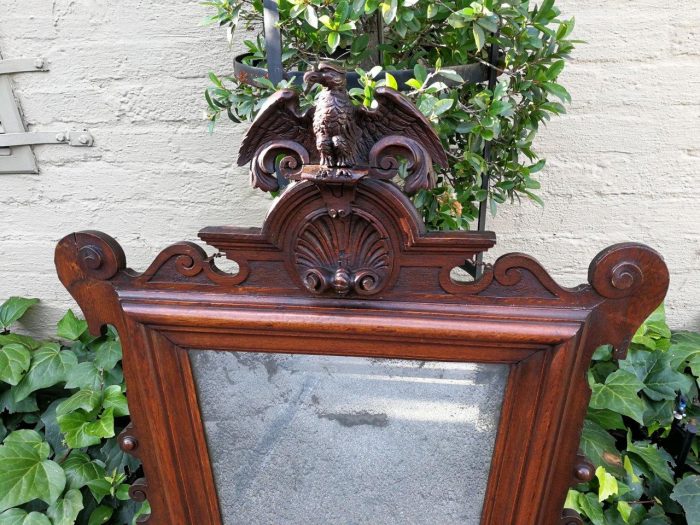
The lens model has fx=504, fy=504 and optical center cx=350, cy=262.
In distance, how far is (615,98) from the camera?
1170 mm

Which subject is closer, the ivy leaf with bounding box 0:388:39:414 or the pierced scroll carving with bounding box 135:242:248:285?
the pierced scroll carving with bounding box 135:242:248:285

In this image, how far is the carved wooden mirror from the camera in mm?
604

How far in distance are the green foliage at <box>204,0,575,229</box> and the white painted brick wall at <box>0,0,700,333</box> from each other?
0.40m

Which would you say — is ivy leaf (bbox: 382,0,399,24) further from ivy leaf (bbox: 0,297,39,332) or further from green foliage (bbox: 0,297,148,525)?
ivy leaf (bbox: 0,297,39,332)

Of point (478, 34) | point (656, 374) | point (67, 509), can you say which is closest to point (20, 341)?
point (67, 509)

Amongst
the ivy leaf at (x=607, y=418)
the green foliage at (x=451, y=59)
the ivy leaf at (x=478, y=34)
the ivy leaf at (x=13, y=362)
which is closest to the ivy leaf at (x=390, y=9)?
the green foliage at (x=451, y=59)

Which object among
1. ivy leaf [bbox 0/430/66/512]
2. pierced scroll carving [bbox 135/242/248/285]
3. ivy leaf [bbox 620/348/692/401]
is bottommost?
ivy leaf [bbox 0/430/66/512]

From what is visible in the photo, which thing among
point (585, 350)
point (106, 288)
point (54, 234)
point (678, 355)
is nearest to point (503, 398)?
point (585, 350)

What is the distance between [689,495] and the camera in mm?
1011

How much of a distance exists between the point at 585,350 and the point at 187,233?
1113 millimetres

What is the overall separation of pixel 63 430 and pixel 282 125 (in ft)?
3.26

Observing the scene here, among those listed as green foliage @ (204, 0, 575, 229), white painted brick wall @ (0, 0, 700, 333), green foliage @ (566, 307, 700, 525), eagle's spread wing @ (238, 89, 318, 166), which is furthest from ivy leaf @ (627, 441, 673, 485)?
eagle's spread wing @ (238, 89, 318, 166)

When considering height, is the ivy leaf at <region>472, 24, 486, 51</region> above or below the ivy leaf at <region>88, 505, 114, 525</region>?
above

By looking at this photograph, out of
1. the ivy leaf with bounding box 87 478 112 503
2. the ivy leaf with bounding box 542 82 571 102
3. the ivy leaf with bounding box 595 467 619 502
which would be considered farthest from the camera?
the ivy leaf with bounding box 87 478 112 503
